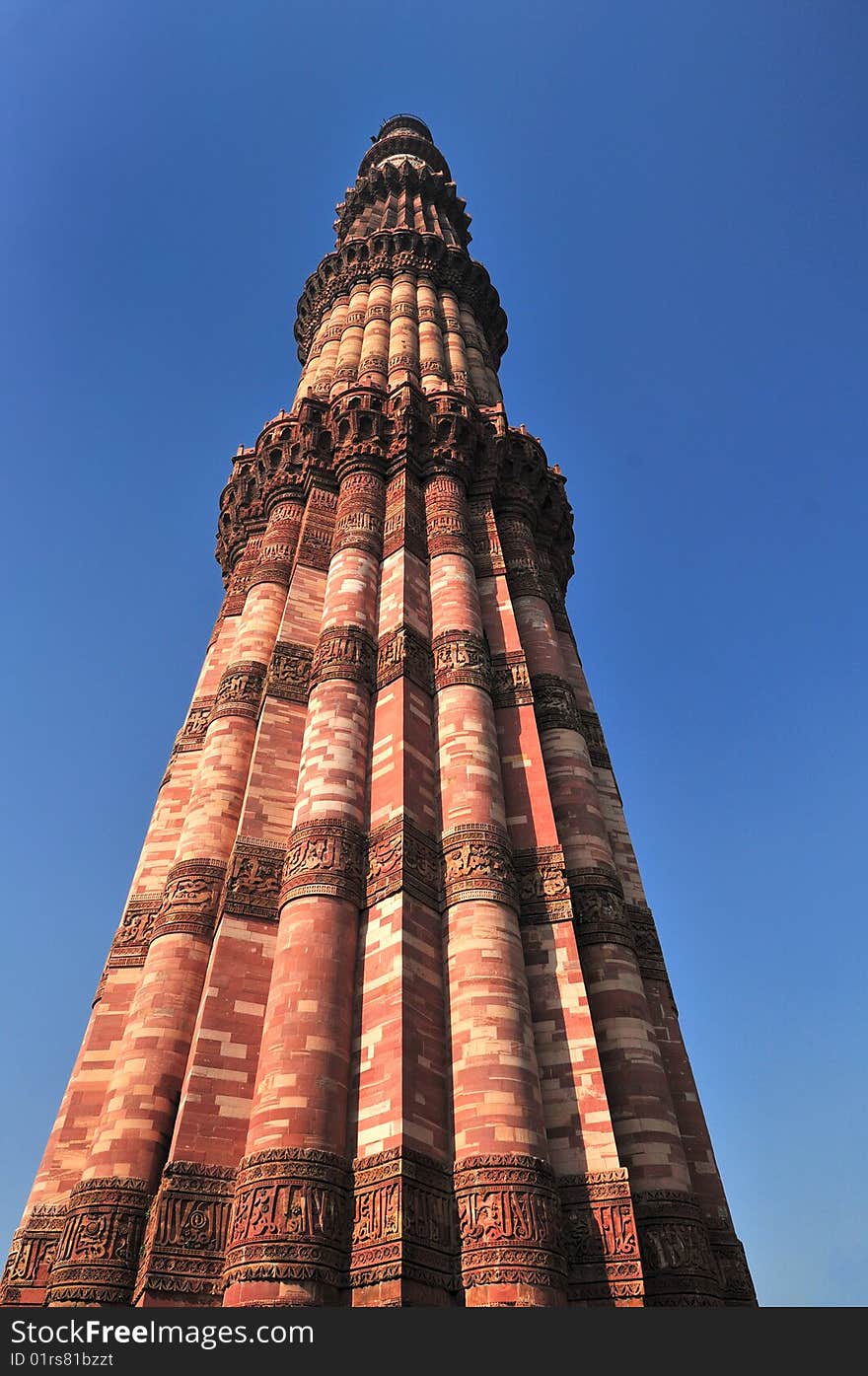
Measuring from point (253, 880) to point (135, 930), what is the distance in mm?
2483

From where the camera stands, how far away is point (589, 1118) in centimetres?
848

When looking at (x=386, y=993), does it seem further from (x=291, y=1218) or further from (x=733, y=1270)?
(x=733, y=1270)

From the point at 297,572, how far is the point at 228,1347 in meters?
11.1

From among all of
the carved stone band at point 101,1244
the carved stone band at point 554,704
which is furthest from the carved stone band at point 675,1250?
the carved stone band at point 554,704

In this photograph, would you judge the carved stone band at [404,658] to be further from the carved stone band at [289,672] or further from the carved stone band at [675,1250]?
the carved stone band at [675,1250]

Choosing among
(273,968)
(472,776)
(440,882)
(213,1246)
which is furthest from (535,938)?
(213,1246)

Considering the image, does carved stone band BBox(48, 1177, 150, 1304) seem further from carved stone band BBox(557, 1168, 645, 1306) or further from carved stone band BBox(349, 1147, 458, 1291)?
carved stone band BBox(557, 1168, 645, 1306)

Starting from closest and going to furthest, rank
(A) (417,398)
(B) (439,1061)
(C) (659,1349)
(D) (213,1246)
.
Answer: (C) (659,1349) < (D) (213,1246) < (B) (439,1061) < (A) (417,398)

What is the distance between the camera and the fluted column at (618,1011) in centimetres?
827

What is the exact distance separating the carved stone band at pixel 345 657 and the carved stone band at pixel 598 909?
3.77 m

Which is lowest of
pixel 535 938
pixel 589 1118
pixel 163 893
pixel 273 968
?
pixel 589 1118

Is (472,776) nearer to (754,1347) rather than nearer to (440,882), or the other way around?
(440,882)

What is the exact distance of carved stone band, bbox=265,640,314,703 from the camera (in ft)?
41.8

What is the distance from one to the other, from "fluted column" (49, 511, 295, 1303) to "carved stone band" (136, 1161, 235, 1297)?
0.49 m
